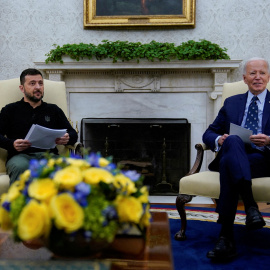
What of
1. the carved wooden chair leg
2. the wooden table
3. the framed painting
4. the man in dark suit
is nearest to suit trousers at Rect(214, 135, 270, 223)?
the man in dark suit

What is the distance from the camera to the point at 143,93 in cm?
398

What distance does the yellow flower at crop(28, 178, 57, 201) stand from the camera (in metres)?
0.86

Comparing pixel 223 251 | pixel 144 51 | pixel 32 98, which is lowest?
pixel 223 251

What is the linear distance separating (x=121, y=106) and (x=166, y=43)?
847mm

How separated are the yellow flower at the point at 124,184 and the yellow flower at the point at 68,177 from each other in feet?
0.36

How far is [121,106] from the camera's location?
401 centimetres

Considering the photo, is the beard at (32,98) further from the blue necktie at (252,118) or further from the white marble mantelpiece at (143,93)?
the blue necktie at (252,118)

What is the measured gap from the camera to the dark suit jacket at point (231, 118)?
2273mm

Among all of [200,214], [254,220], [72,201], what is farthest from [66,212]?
[200,214]

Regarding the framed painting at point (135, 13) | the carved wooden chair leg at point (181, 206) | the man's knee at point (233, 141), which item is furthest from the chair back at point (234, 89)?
the framed painting at point (135, 13)

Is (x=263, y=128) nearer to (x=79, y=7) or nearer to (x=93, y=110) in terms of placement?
(x=93, y=110)

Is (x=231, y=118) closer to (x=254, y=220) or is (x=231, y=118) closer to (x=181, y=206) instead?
(x=181, y=206)

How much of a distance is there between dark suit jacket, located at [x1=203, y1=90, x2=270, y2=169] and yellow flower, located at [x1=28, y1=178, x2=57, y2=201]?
5.17ft

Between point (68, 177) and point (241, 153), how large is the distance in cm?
125
